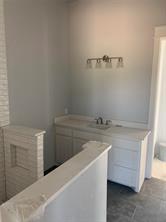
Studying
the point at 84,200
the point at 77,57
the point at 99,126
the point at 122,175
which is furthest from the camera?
the point at 77,57

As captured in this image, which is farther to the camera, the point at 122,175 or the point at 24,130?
the point at 122,175

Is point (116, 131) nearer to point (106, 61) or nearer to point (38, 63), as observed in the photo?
point (106, 61)

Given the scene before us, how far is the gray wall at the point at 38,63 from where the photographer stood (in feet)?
8.63

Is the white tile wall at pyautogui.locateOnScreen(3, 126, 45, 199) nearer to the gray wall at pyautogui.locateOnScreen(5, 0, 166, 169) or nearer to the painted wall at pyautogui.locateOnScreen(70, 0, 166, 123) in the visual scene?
the gray wall at pyautogui.locateOnScreen(5, 0, 166, 169)

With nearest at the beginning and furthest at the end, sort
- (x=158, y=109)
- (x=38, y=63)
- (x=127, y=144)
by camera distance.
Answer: (x=127, y=144) < (x=38, y=63) < (x=158, y=109)

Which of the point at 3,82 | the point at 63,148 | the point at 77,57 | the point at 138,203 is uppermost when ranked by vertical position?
the point at 77,57

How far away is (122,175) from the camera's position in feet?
9.49

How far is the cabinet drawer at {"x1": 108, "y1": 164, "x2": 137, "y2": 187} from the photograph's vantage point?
2.81m

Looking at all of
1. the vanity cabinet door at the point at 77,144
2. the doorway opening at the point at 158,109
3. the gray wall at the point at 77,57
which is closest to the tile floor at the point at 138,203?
the doorway opening at the point at 158,109

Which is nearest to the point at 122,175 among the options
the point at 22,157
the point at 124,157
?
the point at 124,157

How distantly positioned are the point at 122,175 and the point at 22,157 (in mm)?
1533

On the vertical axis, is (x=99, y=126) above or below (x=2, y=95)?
below

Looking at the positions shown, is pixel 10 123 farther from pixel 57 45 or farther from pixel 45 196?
pixel 45 196

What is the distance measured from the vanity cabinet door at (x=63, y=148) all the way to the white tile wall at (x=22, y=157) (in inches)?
41.8
